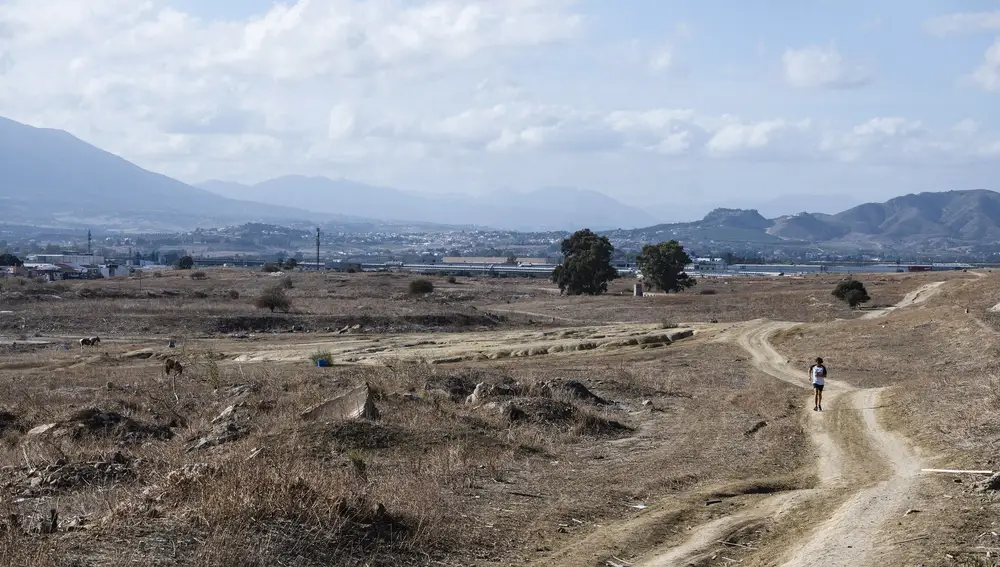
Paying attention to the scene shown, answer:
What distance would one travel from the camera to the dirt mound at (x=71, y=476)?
12500mm

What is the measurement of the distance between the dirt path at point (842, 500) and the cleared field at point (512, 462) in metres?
0.05

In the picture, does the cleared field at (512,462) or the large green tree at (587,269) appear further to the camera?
the large green tree at (587,269)

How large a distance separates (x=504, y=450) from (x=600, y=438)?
3097 mm

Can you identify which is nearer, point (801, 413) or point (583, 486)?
point (583, 486)

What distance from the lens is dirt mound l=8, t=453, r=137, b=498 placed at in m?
12.5

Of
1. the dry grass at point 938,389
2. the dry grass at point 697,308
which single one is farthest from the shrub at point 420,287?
the dry grass at point 938,389

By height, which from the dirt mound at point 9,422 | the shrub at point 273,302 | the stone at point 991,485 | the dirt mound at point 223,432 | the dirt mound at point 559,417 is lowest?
the shrub at point 273,302

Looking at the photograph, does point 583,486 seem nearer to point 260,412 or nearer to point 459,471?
point 459,471

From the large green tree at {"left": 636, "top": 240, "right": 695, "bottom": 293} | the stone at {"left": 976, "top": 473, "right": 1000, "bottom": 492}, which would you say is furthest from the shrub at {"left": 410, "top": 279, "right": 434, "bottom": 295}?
the stone at {"left": 976, "top": 473, "right": 1000, "bottom": 492}

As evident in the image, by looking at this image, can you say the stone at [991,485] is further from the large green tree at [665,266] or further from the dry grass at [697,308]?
the large green tree at [665,266]

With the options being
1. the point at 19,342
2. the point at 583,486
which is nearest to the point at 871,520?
the point at 583,486

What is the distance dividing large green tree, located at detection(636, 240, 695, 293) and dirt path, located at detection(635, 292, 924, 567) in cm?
8080

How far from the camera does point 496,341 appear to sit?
5203cm

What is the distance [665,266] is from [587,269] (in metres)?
8.25
